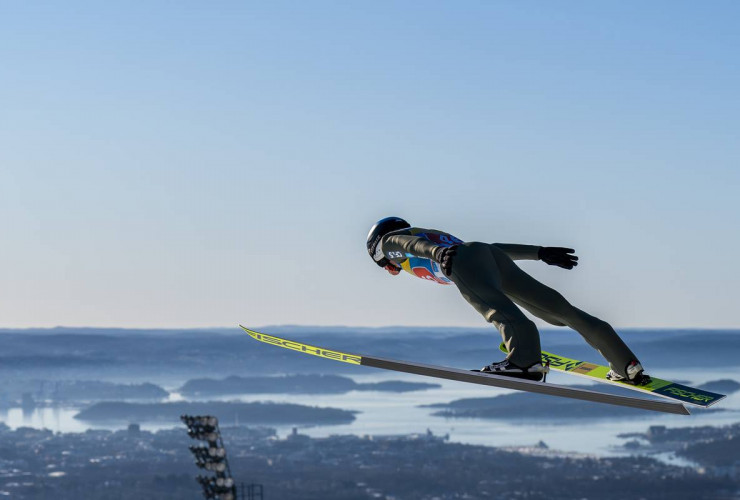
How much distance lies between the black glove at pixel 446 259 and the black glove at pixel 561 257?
1652mm

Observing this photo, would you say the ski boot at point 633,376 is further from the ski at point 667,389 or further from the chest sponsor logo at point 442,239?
the chest sponsor logo at point 442,239

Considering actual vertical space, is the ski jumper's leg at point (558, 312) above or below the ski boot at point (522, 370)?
above

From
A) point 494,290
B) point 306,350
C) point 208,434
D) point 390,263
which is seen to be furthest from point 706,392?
point 208,434

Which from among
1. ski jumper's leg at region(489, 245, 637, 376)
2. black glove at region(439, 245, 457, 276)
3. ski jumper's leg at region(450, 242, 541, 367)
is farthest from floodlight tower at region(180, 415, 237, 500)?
black glove at region(439, 245, 457, 276)

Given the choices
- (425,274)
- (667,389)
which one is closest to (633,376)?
(667,389)

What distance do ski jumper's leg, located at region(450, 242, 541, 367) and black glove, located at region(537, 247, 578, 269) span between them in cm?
91

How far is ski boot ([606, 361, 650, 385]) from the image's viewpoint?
15766mm

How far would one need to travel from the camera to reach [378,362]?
1700 centimetres

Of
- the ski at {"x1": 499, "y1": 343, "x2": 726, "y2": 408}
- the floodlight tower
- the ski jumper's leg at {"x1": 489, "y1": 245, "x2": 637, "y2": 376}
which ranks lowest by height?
the floodlight tower

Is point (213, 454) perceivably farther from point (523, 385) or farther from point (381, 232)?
point (523, 385)

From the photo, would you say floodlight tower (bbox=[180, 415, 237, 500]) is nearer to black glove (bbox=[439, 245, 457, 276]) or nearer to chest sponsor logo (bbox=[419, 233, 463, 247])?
chest sponsor logo (bbox=[419, 233, 463, 247])

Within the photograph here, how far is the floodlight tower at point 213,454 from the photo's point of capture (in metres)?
64.1

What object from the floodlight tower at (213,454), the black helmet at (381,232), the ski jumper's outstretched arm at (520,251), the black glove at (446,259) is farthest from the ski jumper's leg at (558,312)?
the floodlight tower at (213,454)

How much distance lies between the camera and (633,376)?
52.3 ft
